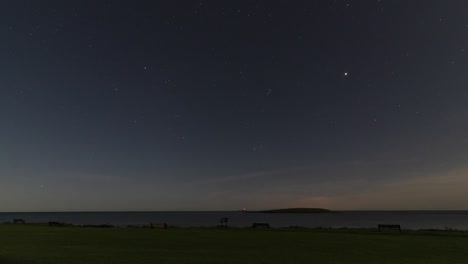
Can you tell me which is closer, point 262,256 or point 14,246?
point 262,256

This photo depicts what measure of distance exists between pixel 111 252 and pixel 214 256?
16.1 feet

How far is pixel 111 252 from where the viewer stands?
697 inches

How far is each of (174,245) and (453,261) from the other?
13078 mm

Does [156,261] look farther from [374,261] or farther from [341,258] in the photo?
[374,261]

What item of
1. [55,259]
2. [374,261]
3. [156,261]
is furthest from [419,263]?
[55,259]

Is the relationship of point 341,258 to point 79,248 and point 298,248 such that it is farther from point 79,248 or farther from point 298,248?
point 79,248

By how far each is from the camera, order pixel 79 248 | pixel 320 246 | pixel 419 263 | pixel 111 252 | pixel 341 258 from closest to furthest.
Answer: pixel 419 263 → pixel 341 258 → pixel 111 252 → pixel 79 248 → pixel 320 246

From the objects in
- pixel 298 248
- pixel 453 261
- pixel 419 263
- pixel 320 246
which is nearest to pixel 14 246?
pixel 298 248

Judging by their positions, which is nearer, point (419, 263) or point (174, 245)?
point (419, 263)

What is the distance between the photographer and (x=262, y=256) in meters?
16.7

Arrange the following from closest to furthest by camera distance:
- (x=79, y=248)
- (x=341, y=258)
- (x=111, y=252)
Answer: (x=341, y=258)
(x=111, y=252)
(x=79, y=248)

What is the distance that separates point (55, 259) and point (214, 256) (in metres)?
6.30

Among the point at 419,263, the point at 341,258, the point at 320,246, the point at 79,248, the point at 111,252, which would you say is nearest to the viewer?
the point at 419,263

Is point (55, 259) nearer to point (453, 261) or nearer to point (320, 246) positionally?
point (320, 246)
